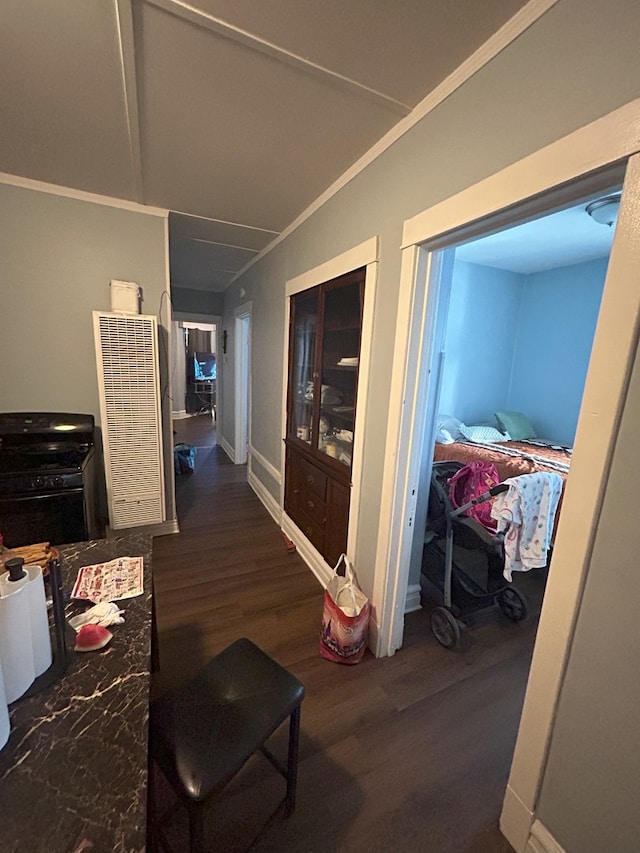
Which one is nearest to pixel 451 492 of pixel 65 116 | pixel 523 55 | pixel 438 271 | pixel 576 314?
pixel 438 271

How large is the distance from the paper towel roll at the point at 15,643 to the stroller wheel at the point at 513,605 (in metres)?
2.27

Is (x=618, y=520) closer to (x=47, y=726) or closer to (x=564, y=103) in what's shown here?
(x=564, y=103)

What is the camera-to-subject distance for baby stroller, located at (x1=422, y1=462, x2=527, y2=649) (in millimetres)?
1924

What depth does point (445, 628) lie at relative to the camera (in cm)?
193

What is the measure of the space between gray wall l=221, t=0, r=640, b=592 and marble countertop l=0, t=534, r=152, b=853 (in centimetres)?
127

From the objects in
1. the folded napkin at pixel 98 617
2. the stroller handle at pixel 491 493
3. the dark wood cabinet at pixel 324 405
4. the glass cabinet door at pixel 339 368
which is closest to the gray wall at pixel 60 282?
the dark wood cabinet at pixel 324 405

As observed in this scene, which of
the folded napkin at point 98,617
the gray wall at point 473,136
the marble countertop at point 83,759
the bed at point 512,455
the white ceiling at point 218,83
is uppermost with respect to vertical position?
the white ceiling at point 218,83

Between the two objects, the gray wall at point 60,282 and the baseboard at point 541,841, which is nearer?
the baseboard at point 541,841

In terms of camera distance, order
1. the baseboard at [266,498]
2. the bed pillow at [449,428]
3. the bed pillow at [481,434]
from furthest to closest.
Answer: the bed pillow at [481,434] → the bed pillow at [449,428] → the baseboard at [266,498]

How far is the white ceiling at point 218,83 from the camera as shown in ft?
3.51

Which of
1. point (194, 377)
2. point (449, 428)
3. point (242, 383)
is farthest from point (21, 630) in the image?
point (194, 377)

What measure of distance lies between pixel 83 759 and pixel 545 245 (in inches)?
180

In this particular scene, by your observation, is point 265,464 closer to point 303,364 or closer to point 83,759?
point 303,364

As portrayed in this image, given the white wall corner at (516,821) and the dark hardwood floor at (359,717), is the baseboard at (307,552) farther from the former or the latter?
the white wall corner at (516,821)
